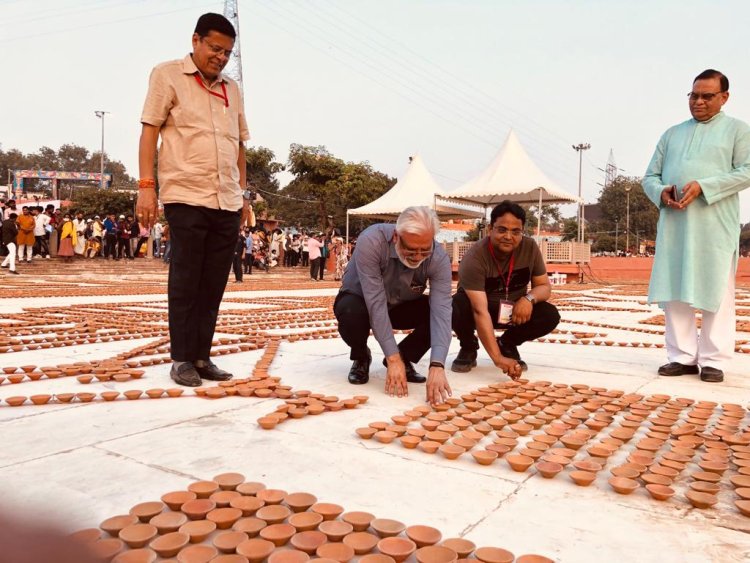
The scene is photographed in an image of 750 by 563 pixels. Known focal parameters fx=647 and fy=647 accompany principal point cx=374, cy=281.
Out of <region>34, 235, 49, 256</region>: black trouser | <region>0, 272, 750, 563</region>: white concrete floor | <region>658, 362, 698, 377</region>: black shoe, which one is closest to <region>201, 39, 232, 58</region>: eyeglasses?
<region>0, 272, 750, 563</region>: white concrete floor

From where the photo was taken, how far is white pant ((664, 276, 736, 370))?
3.88 m

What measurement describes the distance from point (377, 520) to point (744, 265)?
25.6 m

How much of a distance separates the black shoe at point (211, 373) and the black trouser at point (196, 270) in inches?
2.3

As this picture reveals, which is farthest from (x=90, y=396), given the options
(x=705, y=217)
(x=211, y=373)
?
(x=705, y=217)

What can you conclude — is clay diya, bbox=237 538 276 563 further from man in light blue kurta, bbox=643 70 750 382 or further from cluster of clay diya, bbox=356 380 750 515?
man in light blue kurta, bbox=643 70 750 382

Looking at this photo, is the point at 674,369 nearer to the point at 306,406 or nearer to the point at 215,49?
the point at 306,406

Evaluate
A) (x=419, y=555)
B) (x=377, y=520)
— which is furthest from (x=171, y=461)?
(x=419, y=555)

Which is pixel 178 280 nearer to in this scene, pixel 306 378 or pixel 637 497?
pixel 306 378

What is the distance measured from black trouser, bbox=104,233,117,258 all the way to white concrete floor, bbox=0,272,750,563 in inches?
782

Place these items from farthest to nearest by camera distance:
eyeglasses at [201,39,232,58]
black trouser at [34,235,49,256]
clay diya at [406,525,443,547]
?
black trouser at [34,235,49,256] → eyeglasses at [201,39,232,58] → clay diya at [406,525,443,547]

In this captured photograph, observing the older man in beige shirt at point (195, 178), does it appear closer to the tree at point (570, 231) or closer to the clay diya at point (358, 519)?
the clay diya at point (358, 519)

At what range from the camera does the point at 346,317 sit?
357 centimetres

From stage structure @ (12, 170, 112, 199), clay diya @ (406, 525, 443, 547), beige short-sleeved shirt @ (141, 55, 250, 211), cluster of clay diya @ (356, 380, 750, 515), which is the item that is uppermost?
stage structure @ (12, 170, 112, 199)

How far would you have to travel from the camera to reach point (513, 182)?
57.4ft
